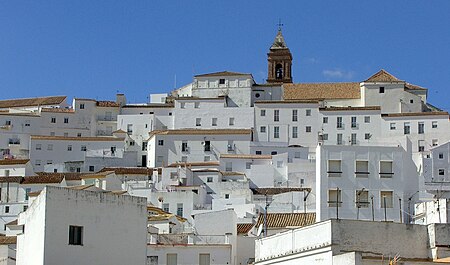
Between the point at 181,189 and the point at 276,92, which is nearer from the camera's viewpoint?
the point at 181,189

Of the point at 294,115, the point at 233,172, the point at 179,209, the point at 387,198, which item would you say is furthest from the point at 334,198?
the point at 294,115

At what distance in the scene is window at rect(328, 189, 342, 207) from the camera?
48.6 meters

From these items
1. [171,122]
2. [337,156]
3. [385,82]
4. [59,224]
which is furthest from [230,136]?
[59,224]

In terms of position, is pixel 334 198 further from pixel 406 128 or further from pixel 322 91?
pixel 322 91

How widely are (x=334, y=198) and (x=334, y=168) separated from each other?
1.61 metres

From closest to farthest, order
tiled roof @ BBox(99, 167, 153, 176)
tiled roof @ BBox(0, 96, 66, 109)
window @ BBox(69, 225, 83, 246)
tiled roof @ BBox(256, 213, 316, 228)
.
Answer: window @ BBox(69, 225, 83, 246), tiled roof @ BBox(256, 213, 316, 228), tiled roof @ BBox(99, 167, 153, 176), tiled roof @ BBox(0, 96, 66, 109)

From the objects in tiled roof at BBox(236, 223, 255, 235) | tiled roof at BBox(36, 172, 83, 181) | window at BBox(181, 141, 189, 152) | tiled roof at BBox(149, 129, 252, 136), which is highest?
tiled roof at BBox(149, 129, 252, 136)

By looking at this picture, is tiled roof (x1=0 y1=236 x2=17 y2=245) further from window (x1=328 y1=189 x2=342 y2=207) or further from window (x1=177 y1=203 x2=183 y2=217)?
window (x1=177 y1=203 x2=183 y2=217)

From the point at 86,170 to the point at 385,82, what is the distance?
3239cm

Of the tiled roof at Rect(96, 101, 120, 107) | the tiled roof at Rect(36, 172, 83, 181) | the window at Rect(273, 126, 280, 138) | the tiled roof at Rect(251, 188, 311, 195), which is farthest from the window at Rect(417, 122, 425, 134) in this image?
the tiled roof at Rect(96, 101, 120, 107)

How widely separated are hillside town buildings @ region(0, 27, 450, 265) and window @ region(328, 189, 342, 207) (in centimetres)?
10

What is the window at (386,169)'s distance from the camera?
49.2m

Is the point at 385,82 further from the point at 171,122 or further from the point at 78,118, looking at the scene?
the point at 78,118

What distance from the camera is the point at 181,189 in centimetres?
7906
